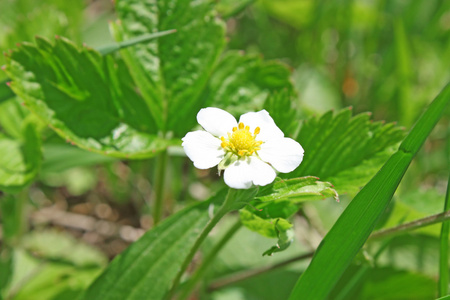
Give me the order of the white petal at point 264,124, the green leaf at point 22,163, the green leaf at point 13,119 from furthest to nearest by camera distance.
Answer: the green leaf at point 13,119 → the green leaf at point 22,163 → the white petal at point 264,124

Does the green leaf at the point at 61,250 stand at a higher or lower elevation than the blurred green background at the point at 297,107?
lower

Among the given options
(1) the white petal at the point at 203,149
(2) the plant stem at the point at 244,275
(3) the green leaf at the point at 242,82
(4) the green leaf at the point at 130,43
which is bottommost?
(1) the white petal at the point at 203,149

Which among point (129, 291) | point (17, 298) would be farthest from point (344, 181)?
point (17, 298)

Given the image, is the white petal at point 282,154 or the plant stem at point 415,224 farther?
the plant stem at point 415,224

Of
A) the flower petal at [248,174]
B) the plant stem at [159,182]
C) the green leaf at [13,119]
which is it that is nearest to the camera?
the flower petal at [248,174]

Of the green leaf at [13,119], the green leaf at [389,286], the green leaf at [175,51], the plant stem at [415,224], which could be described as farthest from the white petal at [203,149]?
the green leaf at [13,119]

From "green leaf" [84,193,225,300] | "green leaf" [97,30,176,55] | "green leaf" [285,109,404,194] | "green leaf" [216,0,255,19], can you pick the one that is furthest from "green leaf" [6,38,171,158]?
"green leaf" [216,0,255,19]

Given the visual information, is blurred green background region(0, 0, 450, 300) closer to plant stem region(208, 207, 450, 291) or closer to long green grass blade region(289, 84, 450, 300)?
plant stem region(208, 207, 450, 291)

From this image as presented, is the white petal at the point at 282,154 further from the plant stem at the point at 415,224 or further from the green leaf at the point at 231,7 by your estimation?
the green leaf at the point at 231,7

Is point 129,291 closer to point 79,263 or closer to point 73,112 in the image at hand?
point 73,112
